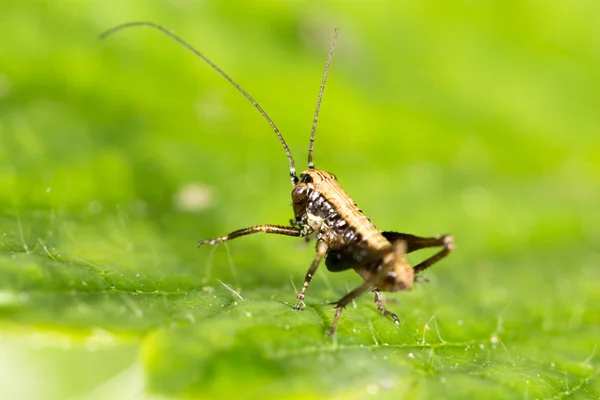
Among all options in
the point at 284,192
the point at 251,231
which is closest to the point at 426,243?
the point at 251,231

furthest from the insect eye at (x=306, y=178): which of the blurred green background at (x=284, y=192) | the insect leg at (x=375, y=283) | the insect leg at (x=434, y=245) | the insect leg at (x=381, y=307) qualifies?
the insect leg at (x=381, y=307)

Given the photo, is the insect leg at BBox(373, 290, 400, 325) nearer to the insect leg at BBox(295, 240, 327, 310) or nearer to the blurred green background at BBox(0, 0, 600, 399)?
the blurred green background at BBox(0, 0, 600, 399)

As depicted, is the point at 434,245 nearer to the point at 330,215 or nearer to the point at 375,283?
the point at 375,283

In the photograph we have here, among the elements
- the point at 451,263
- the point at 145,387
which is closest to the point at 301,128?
the point at 451,263

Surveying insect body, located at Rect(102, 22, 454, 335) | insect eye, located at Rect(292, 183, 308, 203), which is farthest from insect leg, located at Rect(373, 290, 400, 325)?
insect eye, located at Rect(292, 183, 308, 203)

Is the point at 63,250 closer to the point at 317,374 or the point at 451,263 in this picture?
the point at 317,374
